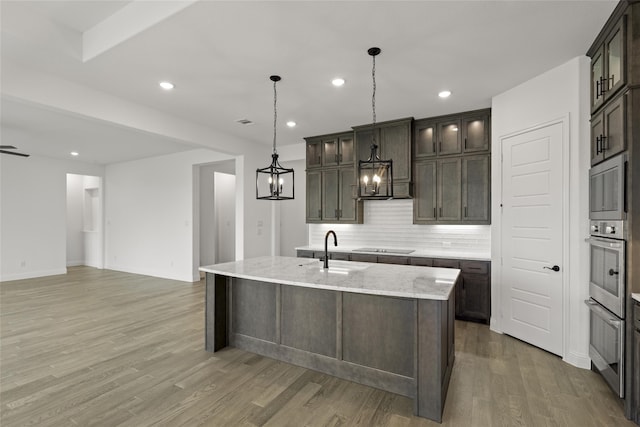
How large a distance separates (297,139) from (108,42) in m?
3.69

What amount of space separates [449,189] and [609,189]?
221 cm

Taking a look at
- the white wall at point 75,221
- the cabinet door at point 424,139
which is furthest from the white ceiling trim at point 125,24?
the white wall at point 75,221

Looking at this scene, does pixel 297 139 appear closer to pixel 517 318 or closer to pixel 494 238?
pixel 494 238

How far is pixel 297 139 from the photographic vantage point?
623 centimetres

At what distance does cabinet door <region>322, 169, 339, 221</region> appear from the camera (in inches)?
226

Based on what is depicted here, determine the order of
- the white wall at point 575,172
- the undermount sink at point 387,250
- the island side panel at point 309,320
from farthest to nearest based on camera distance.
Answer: the undermount sink at point 387,250 < the white wall at point 575,172 < the island side panel at point 309,320

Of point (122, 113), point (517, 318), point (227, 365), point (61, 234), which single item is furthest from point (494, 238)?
point (61, 234)

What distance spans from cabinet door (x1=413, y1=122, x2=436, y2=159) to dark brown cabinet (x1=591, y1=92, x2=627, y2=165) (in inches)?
82.2

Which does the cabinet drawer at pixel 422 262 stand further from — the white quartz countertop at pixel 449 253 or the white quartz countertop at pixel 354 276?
the white quartz countertop at pixel 354 276

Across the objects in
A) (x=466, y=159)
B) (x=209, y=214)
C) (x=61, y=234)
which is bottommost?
(x=61, y=234)

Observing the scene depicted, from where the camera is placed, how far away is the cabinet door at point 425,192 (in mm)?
4824

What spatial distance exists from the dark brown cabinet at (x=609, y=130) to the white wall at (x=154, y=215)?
558cm

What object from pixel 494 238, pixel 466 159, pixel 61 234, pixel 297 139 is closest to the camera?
pixel 494 238

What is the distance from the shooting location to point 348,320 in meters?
2.72
